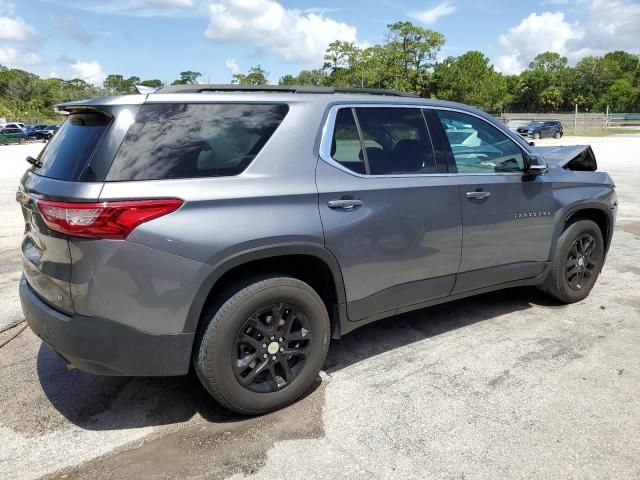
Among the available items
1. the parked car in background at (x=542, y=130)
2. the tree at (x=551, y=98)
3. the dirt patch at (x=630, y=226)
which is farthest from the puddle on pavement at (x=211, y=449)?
the tree at (x=551, y=98)

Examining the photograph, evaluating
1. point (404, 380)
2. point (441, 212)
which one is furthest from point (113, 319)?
point (441, 212)

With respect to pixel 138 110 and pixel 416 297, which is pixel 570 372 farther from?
pixel 138 110

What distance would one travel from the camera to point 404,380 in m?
3.50

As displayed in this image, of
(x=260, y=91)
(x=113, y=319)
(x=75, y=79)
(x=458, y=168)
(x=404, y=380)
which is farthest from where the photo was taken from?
(x=75, y=79)

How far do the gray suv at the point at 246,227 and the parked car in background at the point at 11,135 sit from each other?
148 ft

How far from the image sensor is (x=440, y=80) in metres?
68.5

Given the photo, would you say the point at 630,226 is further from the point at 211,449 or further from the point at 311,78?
the point at 311,78

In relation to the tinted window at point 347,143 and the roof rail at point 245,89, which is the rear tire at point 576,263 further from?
the roof rail at point 245,89

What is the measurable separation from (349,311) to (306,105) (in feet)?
4.28

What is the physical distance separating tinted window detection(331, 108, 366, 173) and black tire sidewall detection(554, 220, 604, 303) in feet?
7.34

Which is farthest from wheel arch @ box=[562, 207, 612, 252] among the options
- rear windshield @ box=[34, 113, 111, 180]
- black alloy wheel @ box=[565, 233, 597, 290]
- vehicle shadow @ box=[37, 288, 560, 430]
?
rear windshield @ box=[34, 113, 111, 180]

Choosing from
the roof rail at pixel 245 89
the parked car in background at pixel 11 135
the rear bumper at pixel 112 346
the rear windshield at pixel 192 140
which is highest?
the parked car in background at pixel 11 135

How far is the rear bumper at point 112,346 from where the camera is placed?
8.64 feet

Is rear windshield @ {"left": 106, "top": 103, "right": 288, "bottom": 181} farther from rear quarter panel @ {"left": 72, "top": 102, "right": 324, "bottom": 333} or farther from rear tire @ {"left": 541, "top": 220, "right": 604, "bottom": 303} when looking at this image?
rear tire @ {"left": 541, "top": 220, "right": 604, "bottom": 303}
